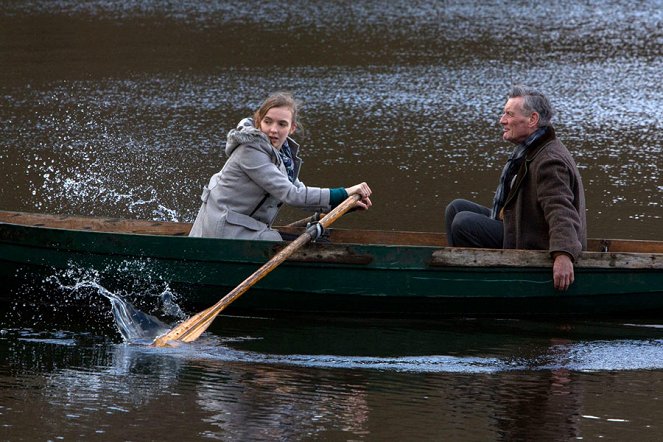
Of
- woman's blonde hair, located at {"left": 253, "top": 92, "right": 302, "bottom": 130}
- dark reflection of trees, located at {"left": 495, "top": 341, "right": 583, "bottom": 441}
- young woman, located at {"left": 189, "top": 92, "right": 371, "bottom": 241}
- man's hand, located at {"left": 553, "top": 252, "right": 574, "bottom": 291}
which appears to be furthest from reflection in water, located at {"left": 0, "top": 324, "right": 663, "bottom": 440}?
woman's blonde hair, located at {"left": 253, "top": 92, "right": 302, "bottom": 130}

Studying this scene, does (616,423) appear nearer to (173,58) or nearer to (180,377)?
(180,377)

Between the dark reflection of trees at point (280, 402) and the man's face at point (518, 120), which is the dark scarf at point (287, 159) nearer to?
the man's face at point (518, 120)

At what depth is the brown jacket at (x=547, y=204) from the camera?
7.20 metres

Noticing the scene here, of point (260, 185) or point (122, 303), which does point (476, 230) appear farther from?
point (122, 303)

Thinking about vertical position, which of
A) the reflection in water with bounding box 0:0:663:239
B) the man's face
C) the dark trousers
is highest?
the reflection in water with bounding box 0:0:663:239

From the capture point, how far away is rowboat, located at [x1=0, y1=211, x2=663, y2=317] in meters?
7.46

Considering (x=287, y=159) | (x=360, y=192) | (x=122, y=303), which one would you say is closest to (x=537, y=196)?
(x=360, y=192)

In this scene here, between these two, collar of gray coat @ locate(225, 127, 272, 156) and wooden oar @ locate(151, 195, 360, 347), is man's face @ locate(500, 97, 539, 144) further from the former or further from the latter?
collar of gray coat @ locate(225, 127, 272, 156)

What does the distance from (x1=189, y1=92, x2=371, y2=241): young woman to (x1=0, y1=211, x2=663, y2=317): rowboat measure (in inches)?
7.3

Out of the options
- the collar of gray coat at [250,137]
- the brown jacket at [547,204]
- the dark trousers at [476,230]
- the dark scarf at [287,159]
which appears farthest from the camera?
the dark trousers at [476,230]

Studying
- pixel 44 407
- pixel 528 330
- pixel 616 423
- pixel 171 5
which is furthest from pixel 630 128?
pixel 171 5

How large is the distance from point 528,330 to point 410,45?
37.2 feet

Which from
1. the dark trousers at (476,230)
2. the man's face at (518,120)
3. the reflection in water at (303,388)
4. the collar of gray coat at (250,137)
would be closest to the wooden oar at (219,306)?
the reflection in water at (303,388)

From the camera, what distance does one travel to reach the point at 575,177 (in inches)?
287
